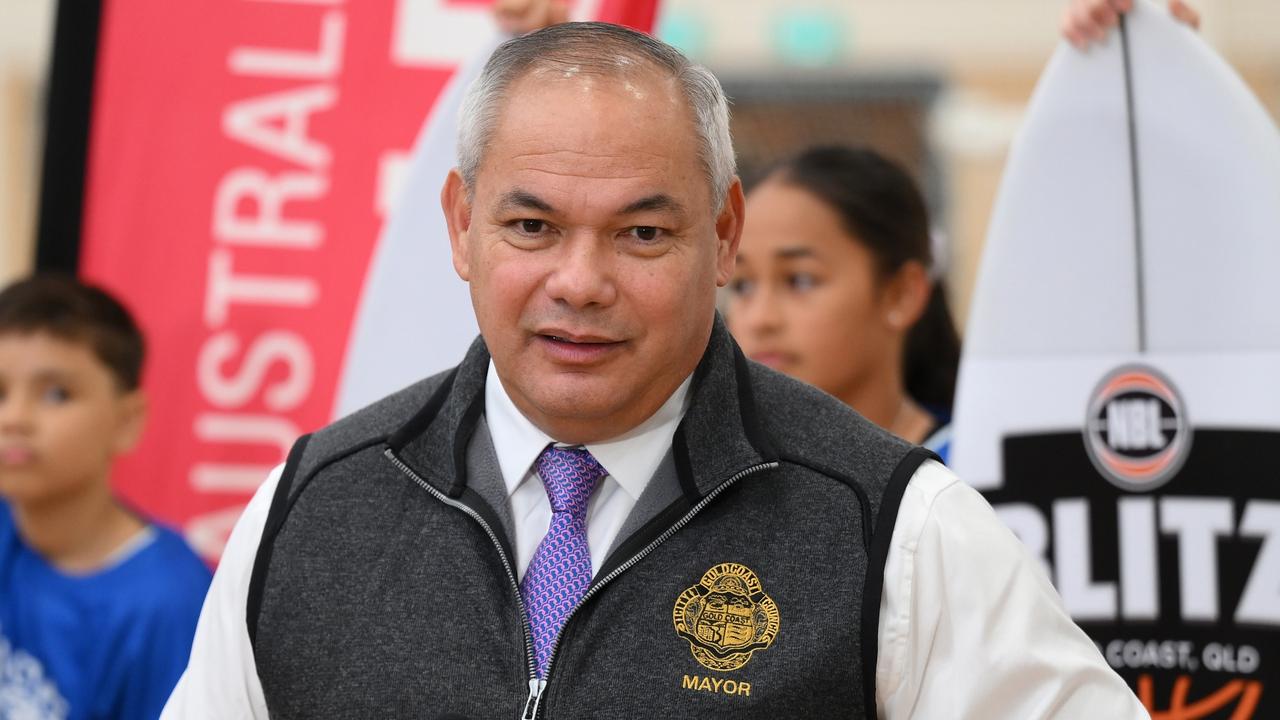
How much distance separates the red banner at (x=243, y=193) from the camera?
8.93 feet

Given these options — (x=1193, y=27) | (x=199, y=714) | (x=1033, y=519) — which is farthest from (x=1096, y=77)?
(x=199, y=714)

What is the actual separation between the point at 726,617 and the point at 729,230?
382 millimetres

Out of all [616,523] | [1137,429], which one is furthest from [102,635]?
[1137,429]

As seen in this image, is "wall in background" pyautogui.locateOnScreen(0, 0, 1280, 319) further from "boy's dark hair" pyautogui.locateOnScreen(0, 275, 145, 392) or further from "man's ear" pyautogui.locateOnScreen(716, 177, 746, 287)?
"man's ear" pyautogui.locateOnScreen(716, 177, 746, 287)

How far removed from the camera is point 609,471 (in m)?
1.43

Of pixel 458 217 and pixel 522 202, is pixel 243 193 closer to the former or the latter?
pixel 458 217

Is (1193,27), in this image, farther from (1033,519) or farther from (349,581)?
(349,581)

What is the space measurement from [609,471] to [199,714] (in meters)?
0.45

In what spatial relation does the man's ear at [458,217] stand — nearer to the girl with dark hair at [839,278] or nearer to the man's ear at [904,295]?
the girl with dark hair at [839,278]

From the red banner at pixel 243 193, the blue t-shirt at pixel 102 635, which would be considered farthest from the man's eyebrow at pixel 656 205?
the blue t-shirt at pixel 102 635

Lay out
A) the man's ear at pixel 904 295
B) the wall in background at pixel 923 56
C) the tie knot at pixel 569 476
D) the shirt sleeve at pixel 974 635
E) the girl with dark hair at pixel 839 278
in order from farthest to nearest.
→ the wall in background at pixel 923 56 < the man's ear at pixel 904 295 < the girl with dark hair at pixel 839 278 < the tie knot at pixel 569 476 < the shirt sleeve at pixel 974 635

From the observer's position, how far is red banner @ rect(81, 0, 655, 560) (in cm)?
272

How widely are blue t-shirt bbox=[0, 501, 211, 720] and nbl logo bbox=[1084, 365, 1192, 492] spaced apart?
1505mm

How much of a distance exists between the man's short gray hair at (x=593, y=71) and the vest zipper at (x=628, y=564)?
0.25 metres
